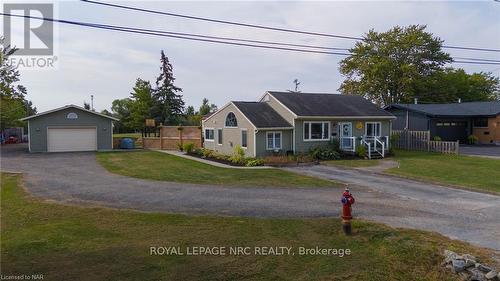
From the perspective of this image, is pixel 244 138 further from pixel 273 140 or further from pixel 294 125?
pixel 294 125

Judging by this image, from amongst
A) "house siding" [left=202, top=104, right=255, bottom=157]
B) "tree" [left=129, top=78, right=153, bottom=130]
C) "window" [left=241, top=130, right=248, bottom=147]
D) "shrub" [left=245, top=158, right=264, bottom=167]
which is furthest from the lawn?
"tree" [left=129, top=78, right=153, bottom=130]

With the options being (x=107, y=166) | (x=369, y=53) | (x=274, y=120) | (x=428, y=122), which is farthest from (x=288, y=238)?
(x=369, y=53)

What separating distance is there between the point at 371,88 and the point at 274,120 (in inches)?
1201

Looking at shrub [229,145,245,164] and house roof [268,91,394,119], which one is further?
house roof [268,91,394,119]

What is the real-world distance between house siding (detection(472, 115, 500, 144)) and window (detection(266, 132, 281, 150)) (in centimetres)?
2328

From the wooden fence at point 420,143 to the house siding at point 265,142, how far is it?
10.4 meters

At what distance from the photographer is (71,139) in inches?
1191

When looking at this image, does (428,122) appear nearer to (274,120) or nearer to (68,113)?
(274,120)

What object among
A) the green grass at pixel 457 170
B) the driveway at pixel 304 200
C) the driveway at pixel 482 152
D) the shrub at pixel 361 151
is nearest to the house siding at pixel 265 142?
the shrub at pixel 361 151

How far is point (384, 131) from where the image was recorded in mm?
27922

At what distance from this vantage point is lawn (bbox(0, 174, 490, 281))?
6195 millimetres

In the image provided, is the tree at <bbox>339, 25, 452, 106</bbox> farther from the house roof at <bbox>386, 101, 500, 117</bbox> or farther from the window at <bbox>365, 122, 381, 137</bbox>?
the window at <bbox>365, 122, 381, 137</bbox>

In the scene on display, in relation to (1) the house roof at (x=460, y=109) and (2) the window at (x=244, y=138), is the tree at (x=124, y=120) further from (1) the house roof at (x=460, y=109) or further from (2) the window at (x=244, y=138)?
(1) the house roof at (x=460, y=109)

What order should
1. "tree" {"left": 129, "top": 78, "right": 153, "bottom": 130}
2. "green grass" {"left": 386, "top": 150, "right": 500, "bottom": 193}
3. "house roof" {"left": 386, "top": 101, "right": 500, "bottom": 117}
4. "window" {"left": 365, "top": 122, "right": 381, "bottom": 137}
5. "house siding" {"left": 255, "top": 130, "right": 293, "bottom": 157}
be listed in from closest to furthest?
"green grass" {"left": 386, "top": 150, "right": 500, "bottom": 193}, "house siding" {"left": 255, "top": 130, "right": 293, "bottom": 157}, "window" {"left": 365, "top": 122, "right": 381, "bottom": 137}, "house roof" {"left": 386, "top": 101, "right": 500, "bottom": 117}, "tree" {"left": 129, "top": 78, "right": 153, "bottom": 130}
